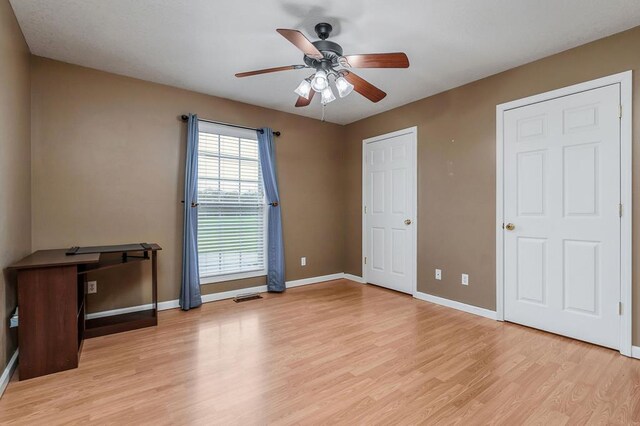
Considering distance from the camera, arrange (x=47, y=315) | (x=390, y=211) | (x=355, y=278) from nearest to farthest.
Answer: (x=47, y=315), (x=390, y=211), (x=355, y=278)

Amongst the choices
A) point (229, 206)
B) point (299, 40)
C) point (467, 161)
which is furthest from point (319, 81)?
point (229, 206)

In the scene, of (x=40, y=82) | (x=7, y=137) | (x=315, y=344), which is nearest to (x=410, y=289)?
(x=315, y=344)

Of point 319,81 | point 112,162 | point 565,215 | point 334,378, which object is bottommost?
point 334,378

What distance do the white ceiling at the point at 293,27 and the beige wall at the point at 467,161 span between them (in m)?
0.17

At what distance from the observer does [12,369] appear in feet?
7.29

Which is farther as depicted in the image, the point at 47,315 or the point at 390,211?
the point at 390,211

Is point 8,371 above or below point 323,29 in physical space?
below

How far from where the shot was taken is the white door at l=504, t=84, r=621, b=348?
8.54ft

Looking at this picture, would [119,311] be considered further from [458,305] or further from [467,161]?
[467,161]

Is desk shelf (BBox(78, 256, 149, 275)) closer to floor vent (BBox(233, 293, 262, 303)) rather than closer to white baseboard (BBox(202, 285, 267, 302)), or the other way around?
white baseboard (BBox(202, 285, 267, 302))

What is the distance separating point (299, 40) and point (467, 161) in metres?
2.47

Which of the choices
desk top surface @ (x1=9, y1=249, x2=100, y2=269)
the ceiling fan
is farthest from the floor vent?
the ceiling fan

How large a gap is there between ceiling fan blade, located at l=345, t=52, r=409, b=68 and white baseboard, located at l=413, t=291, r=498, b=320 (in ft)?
8.85

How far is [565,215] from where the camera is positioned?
2.85m
